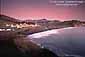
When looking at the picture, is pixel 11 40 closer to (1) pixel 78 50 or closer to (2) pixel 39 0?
(1) pixel 78 50

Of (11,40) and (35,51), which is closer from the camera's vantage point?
(35,51)

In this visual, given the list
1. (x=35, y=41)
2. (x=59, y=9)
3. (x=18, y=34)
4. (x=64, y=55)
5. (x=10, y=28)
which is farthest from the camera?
(x=59, y=9)

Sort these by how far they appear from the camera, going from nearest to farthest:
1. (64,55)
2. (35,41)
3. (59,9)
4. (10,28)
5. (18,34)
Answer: (64,55) < (35,41) < (18,34) < (10,28) < (59,9)

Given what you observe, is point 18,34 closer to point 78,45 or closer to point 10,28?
point 10,28

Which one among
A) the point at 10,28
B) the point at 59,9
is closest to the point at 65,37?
the point at 10,28

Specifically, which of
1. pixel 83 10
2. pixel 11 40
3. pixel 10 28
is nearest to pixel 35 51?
pixel 11 40

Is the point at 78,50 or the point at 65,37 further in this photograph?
the point at 65,37

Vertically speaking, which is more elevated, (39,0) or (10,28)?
(39,0)

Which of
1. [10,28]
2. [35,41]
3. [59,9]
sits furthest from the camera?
[59,9]

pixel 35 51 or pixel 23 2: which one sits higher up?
pixel 23 2
